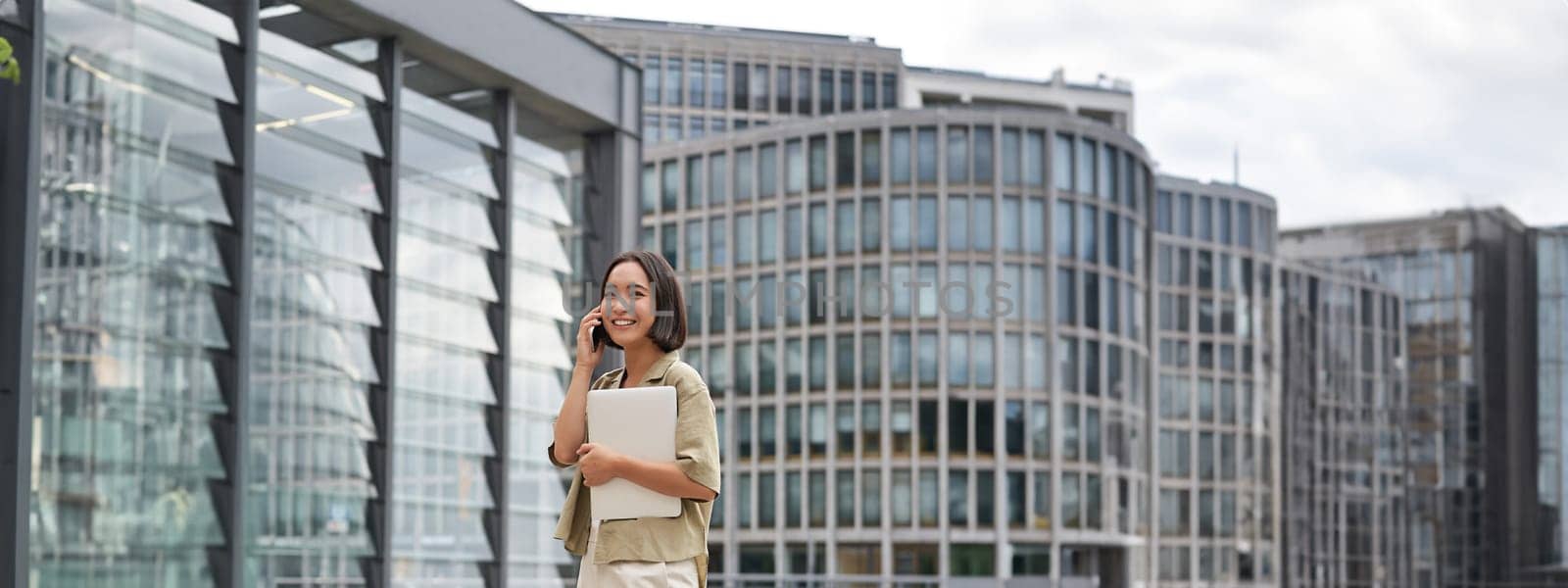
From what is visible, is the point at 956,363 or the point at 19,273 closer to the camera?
the point at 19,273

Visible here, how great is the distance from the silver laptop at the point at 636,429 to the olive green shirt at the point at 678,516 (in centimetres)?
4

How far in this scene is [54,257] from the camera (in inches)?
408

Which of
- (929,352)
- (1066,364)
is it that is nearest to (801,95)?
(929,352)

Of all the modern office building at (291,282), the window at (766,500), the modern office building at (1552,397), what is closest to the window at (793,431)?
the window at (766,500)

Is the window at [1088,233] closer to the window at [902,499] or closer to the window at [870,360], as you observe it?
the window at [870,360]

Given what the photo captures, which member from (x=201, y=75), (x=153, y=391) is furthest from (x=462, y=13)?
(x=153, y=391)

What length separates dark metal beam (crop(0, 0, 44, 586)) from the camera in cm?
970

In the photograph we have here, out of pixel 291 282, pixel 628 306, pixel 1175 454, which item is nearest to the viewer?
pixel 628 306

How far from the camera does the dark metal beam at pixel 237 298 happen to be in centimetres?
1155

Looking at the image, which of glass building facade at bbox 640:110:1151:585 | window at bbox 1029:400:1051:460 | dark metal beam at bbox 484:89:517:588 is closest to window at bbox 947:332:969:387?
glass building facade at bbox 640:110:1151:585

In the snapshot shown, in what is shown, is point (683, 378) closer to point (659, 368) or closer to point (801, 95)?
point (659, 368)

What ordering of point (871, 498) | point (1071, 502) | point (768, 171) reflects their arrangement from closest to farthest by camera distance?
1. point (871, 498)
2. point (1071, 502)
3. point (768, 171)

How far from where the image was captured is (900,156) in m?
63.6

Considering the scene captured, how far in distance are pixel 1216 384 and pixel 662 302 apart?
3114 inches
